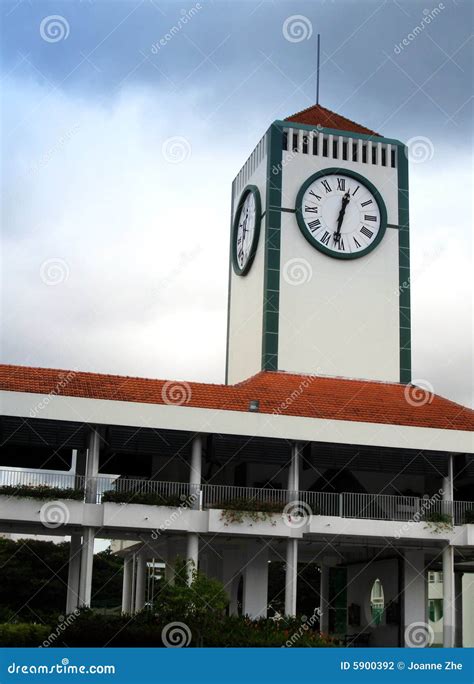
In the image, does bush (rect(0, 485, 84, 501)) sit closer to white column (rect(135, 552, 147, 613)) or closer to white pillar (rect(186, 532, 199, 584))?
white pillar (rect(186, 532, 199, 584))

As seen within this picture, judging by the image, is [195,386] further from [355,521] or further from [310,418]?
[355,521]

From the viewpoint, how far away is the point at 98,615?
26.0m

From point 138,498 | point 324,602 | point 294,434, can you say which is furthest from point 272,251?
point 324,602

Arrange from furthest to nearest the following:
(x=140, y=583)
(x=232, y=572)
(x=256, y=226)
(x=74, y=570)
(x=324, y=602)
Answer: (x=140, y=583) → (x=324, y=602) → (x=256, y=226) → (x=232, y=572) → (x=74, y=570)

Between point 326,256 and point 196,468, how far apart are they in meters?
11.9

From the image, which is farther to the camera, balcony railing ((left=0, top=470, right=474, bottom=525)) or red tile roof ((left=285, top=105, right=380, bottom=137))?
red tile roof ((left=285, top=105, right=380, bottom=137))

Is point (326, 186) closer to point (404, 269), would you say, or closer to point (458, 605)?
point (404, 269)

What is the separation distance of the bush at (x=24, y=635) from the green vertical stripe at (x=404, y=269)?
1816 cm

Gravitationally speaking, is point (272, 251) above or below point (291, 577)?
above

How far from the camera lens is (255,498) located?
29.7m

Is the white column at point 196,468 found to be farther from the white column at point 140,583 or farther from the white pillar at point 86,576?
the white column at point 140,583

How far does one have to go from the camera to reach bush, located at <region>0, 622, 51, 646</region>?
23594 millimetres

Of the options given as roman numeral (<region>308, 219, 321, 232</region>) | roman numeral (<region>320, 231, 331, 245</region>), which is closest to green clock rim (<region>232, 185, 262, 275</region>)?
roman numeral (<region>308, 219, 321, 232</region>)

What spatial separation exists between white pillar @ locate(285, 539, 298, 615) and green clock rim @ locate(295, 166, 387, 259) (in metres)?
12.5
